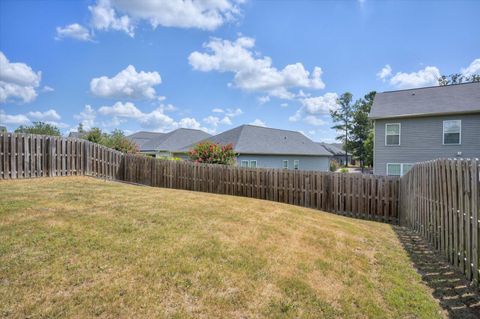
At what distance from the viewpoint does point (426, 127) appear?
627 inches

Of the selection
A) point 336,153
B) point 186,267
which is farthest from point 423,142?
point 336,153

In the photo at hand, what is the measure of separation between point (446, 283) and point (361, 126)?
44.8m

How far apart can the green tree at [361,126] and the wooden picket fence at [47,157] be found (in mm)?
39632

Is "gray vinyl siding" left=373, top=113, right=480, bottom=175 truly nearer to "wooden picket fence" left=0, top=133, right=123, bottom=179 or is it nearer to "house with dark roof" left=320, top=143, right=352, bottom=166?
"wooden picket fence" left=0, top=133, right=123, bottom=179

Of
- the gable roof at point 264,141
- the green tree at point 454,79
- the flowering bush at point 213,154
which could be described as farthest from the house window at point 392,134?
the green tree at point 454,79

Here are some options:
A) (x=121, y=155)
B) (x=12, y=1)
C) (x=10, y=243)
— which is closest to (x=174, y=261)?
(x=10, y=243)

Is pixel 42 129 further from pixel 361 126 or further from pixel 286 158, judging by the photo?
pixel 361 126

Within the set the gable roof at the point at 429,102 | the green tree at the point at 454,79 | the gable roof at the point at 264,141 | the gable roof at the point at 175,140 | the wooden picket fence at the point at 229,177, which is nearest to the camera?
the wooden picket fence at the point at 229,177

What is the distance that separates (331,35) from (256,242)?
480 inches

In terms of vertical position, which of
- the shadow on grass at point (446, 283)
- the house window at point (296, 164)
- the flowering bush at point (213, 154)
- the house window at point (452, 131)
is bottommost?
the shadow on grass at point (446, 283)

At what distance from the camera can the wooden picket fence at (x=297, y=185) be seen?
968cm

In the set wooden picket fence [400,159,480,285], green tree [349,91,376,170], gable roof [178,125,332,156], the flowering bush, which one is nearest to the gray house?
gable roof [178,125,332,156]

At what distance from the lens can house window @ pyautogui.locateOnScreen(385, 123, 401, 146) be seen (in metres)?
16.8

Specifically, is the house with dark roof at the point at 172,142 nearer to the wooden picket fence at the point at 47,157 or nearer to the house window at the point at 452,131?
the wooden picket fence at the point at 47,157
